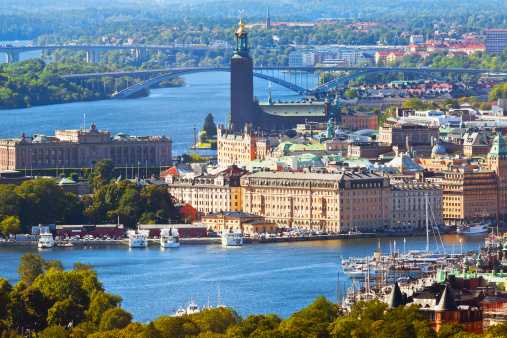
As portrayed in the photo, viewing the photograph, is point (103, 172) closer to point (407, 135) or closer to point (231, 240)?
point (407, 135)

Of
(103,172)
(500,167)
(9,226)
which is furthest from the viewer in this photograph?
(103,172)

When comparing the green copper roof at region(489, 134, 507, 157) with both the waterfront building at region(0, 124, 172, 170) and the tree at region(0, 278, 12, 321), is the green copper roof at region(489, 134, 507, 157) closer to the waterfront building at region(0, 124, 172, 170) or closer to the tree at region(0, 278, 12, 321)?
the waterfront building at region(0, 124, 172, 170)

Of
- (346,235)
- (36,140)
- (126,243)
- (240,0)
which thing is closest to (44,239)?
(126,243)

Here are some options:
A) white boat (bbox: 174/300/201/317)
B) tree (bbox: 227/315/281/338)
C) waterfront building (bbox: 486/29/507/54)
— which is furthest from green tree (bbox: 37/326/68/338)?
waterfront building (bbox: 486/29/507/54)

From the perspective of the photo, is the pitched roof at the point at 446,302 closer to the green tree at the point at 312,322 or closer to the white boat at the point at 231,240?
the green tree at the point at 312,322

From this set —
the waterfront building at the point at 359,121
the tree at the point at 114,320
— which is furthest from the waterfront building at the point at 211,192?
the tree at the point at 114,320

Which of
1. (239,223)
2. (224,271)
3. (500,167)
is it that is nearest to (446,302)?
(224,271)
